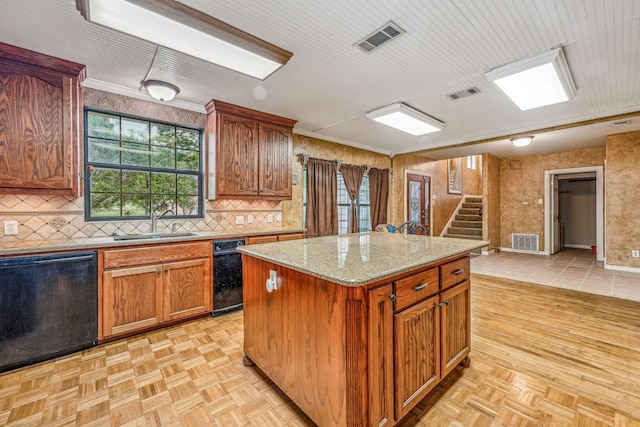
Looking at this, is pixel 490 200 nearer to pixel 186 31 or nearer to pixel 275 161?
pixel 275 161

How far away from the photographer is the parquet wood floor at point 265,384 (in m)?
1.62

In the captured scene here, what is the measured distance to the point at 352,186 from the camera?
5484 mm

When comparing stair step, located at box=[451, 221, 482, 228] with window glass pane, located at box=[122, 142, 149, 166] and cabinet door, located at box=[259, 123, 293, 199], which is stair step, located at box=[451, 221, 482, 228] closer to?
cabinet door, located at box=[259, 123, 293, 199]

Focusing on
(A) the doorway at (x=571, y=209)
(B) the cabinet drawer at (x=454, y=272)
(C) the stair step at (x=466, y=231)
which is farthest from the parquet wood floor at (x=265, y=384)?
(C) the stair step at (x=466, y=231)

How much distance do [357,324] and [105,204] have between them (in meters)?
3.10

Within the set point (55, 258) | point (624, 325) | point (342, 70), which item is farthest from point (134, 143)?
point (624, 325)

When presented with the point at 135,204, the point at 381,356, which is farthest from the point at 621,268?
the point at 135,204

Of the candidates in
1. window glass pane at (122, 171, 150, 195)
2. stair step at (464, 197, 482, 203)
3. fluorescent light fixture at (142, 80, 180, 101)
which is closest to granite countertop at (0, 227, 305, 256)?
window glass pane at (122, 171, 150, 195)

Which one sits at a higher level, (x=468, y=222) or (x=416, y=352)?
(x=468, y=222)

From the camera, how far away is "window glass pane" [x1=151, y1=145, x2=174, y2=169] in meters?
3.34

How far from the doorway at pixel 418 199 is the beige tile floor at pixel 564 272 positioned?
1.48m

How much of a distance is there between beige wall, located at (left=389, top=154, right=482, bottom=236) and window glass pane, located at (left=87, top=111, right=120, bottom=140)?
5.07 metres

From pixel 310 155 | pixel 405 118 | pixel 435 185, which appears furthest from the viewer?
pixel 435 185

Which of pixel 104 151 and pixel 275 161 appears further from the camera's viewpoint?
pixel 275 161
